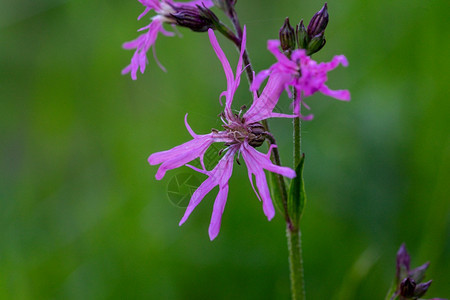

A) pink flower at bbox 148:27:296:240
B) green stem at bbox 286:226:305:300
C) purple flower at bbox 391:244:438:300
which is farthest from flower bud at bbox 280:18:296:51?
purple flower at bbox 391:244:438:300

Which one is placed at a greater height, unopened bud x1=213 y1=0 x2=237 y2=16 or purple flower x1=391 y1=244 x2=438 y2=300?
unopened bud x1=213 y1=0 x2=237 y2=16

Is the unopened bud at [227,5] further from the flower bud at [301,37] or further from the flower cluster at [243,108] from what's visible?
the flower bud at [301,37]

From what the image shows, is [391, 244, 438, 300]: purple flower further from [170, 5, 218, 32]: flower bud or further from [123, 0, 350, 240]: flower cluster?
[170, 5, 218, 32]: flower bud

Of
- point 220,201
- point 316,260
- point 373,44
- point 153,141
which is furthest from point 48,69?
point 220,201

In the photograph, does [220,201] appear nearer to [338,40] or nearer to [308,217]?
[308,217]

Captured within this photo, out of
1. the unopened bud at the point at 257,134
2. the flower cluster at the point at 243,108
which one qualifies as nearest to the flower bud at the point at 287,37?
the flower cluster at the point at 243,108

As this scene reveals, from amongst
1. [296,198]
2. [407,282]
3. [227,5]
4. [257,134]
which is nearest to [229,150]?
[257,134]
